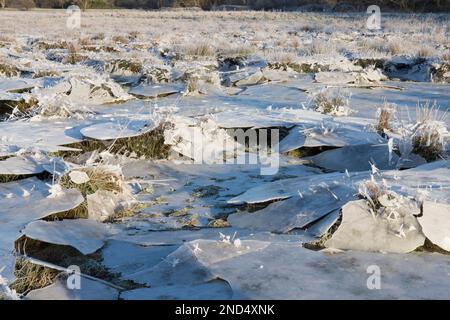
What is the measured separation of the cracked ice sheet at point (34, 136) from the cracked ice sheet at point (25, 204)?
2.53ft

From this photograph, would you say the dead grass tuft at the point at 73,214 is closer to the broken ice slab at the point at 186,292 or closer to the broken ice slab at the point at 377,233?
the broken ice slab at the point at 186,292

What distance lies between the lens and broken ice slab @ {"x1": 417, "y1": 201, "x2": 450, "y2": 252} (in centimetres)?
297

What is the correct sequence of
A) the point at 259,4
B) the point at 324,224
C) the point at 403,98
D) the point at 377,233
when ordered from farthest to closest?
1. the point at 259,4
2. the point at 403,98
3. the point at 324,224
4. the point at 377,233

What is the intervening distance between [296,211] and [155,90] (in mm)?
5248

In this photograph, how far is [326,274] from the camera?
266 cm

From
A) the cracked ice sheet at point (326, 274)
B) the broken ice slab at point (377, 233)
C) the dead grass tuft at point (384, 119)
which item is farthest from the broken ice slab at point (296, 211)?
the dead grass tuft at point (384, 119)

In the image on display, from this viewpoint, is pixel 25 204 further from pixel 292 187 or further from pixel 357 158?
pixel 357 158

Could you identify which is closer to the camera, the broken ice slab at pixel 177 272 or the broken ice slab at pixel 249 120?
the broken ice slab at pixel 177 272

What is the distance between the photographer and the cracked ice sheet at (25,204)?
3329 millimetres

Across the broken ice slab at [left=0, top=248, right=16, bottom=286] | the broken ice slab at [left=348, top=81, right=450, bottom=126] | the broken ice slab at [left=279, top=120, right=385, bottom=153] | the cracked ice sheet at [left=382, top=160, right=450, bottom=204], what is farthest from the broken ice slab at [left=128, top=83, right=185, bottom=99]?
A: the broken ice slab at [left=0, top=248, right=16, bottom=286]

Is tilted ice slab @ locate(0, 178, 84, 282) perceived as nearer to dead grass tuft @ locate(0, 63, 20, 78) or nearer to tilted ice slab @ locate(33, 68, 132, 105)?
tilted ice slab @ locate(33, 68, 132, 105)

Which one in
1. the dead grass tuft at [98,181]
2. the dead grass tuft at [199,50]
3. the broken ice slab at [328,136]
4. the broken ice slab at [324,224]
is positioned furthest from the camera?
the dead grass tuft at [199,50]

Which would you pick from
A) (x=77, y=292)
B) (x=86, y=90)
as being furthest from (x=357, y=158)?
→ (x=86, y=90)
